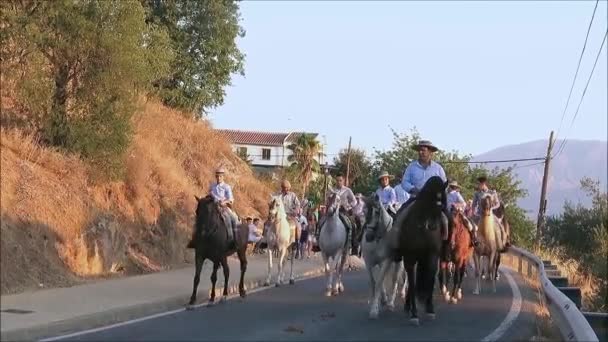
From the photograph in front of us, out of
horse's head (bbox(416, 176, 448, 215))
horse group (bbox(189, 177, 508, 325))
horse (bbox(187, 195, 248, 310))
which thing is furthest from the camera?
horse (bbox(187, 195, 248, 310))

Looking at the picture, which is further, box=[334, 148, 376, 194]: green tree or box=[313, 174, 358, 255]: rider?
box=[334, 148, 376, 194]: green tree

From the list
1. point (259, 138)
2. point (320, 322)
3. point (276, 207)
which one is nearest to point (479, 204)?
point (276, 207)

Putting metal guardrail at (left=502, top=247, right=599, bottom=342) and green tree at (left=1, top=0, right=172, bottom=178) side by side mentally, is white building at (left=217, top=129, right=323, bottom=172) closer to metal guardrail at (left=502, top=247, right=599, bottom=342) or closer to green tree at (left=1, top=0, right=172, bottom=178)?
green tree at (left=1, top=0, right=172, bottom=178)

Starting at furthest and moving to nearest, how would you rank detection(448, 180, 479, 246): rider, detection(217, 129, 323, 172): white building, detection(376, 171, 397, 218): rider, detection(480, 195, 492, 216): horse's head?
detection(217, 129, 323, 172): white building, detection(480, 195, 492, 216): horse's head, detection(448, 180, 479, 246): rider, detection(376, 171, 397, 218): rider

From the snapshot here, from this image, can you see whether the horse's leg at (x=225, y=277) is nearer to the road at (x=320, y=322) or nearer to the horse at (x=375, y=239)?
the road at (x=320, y=322)

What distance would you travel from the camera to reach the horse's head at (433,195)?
13664 millimetres

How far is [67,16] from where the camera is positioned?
20.1m

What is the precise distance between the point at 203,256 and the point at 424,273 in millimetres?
4657

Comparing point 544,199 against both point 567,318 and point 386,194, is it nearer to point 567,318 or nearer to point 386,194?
point 386,194

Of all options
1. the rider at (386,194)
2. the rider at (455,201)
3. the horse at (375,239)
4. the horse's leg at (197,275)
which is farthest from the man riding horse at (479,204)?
the horse's leg at (197,275)

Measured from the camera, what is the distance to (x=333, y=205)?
18.8m

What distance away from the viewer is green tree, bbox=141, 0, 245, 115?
35.2 metres

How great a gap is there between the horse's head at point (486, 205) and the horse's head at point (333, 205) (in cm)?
373

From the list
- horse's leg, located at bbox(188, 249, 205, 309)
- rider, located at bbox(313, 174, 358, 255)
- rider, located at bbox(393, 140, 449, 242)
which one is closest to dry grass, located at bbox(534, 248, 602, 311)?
rider, located at bbox(313, 174, 358, 255)
